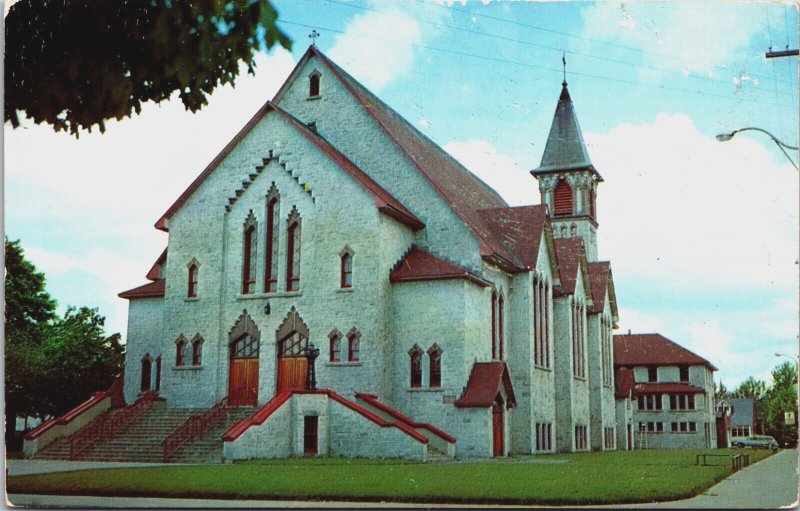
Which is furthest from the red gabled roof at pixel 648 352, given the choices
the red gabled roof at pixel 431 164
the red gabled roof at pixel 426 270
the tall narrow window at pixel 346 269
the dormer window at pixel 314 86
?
the tall narrow window at pixel 346 269

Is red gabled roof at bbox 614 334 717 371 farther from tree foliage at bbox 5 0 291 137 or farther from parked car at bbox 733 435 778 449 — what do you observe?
tree foliage at bbox 5 0 291 137

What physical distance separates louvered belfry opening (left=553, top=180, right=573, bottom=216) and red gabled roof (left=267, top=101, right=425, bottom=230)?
97.6 feet

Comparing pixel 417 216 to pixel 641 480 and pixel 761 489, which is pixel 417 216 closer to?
pixel 641 480

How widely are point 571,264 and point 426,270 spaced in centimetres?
1337

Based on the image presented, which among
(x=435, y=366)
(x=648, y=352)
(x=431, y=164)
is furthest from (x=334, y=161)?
(x=648, y=352)

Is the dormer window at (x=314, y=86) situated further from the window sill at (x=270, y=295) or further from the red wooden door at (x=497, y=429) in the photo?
the red wooden door at (x=497, y=429)

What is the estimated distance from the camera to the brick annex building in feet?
100

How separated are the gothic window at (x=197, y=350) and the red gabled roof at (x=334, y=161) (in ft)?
15.8

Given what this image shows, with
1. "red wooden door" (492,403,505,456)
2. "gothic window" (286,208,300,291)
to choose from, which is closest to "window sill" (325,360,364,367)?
"gothic window" (286,208,300,291)

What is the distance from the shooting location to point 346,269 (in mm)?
31453

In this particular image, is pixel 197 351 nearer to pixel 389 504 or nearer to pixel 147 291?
pixel 147 291

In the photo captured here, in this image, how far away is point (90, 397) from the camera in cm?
2955

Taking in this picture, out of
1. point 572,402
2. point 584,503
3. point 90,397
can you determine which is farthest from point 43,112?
point 572,402

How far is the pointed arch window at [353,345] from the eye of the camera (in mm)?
30594
